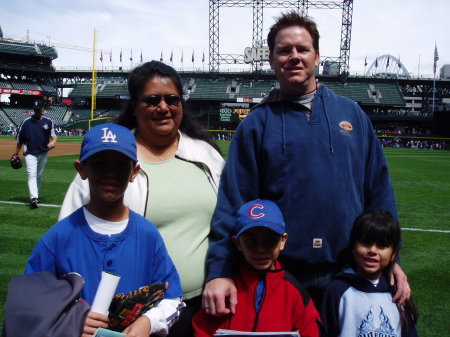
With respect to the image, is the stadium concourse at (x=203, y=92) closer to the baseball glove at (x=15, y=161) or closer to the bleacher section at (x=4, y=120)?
the bleacher section at (x=4, y=120)

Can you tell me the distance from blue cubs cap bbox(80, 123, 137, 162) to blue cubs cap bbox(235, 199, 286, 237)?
61 centimetres

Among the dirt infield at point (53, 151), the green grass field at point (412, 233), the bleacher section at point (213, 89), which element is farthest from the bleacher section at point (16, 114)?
the green grass field at point (412, 233)

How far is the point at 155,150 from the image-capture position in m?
2.36

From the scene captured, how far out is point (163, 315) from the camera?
178 cm

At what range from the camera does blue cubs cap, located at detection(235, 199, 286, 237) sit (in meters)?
1.94

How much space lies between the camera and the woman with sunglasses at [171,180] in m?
2.12

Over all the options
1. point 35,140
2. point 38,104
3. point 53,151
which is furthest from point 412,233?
point 53,151

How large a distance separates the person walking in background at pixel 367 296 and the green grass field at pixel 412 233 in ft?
4.75

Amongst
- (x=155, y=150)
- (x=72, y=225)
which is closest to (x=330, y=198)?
(x=155, y=150)

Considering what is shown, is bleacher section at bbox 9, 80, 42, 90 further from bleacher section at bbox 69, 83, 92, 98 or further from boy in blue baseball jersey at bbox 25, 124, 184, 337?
boy in blue baseball jersey at bbox 25, 124, 184, 337

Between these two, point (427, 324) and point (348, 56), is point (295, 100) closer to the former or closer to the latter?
point (427, 324)

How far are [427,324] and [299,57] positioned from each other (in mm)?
2731

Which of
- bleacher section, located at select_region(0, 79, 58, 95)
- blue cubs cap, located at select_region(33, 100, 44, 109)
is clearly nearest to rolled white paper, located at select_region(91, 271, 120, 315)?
blue cubs cap, located at select_region(33, 100, 44, 109)

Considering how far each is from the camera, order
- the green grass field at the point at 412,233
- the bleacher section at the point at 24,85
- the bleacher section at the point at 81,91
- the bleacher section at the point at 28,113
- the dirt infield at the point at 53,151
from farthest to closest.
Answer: the bleacher section at the point at 81,91, the bleacher section at the point at 24,85, the bleacher section at the point at 28,113, the dirt infield at the point at 53,151, the green grass field at the point at 412,233
